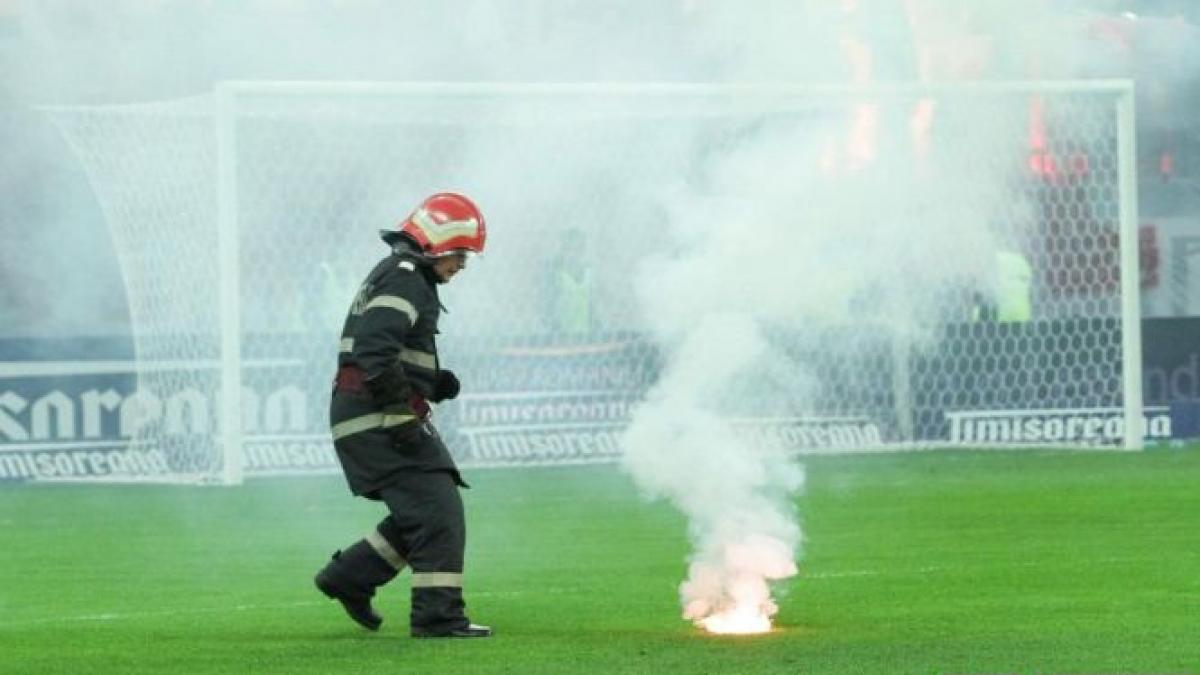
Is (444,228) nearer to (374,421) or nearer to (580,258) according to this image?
(374,421)

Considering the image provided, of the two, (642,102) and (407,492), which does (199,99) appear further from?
(407,492)

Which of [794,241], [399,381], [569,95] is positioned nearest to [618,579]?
[794,241]

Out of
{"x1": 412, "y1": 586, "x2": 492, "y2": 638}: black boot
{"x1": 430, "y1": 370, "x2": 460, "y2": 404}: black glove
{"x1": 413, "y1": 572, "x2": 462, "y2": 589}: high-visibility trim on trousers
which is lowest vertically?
{"x1": 412, "y1": 586, "x2": 492, "y2": 638}: black boot

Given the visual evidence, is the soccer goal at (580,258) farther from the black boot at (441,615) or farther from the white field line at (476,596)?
the black boot at (441,615)

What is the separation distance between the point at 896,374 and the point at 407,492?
14742mm

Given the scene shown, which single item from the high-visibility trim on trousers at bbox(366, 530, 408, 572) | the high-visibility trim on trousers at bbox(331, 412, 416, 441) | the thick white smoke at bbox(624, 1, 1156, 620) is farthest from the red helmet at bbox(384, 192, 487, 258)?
the high-visibility trim on trousers at bbox(366, 530, 408, 572)

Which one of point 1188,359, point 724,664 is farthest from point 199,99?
point 724,664

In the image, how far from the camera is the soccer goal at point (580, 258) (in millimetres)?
22094

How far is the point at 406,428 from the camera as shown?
468 inches

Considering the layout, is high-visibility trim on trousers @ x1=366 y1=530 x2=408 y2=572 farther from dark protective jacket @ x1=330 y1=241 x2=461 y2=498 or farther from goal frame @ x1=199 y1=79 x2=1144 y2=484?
goal frame @ x1=199 y1=79 x2=1144 y2=484

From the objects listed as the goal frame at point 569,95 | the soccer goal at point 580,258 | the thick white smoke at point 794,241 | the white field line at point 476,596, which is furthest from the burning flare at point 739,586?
the soccer goal at point 580,258

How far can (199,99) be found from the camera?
22031mm

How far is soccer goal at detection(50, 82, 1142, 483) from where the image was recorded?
22.1 m

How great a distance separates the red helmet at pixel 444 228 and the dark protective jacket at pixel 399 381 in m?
0.07
